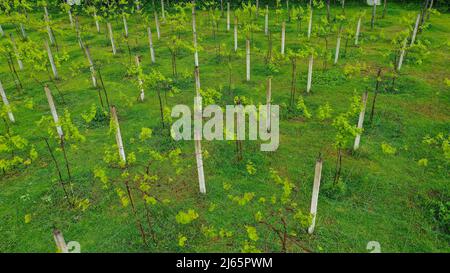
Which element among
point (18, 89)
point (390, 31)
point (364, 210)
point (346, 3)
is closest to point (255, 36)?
point (390, 31)

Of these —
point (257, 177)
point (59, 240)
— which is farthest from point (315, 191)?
point (59, 240)

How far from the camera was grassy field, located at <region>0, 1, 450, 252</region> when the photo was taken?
23.9 feet

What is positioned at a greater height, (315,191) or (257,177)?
(315,191)

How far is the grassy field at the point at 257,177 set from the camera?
7297 mm

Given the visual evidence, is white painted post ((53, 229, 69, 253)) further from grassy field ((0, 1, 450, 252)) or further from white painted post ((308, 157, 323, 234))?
white painted post ((308, 157, 323, 234))

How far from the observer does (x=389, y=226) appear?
7426mm

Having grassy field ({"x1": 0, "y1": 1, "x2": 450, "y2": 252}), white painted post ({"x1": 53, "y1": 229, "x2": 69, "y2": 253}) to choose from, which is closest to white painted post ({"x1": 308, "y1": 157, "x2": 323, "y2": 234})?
grassy field ({"x1": 0, "y1": 1, "x2": 450, "y2": 252})

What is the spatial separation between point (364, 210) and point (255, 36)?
14.6 meters

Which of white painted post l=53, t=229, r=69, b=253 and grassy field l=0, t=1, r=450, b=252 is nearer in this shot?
white painted post l=53, t=229, r=69, b=253

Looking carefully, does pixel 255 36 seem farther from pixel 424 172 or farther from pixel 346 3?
pixel 424 172

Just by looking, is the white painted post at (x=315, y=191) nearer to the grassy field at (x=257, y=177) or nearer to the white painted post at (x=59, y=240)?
the grassy field at (x=257, y=177)

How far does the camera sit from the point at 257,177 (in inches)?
353

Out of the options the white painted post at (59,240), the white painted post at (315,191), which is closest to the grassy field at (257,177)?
the white painted post at (315,191)

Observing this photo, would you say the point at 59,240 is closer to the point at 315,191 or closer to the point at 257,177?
the point at 315,191
